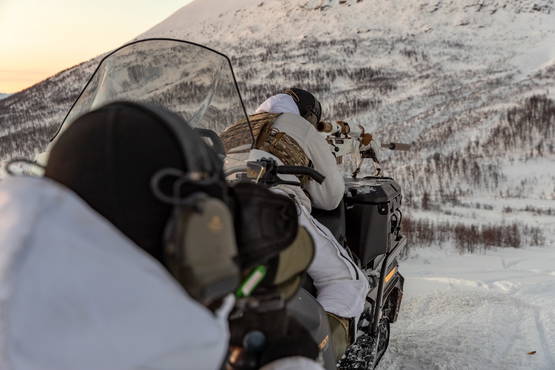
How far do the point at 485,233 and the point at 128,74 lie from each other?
239 inches

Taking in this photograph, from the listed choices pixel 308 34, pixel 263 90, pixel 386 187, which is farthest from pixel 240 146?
pixel 308 34

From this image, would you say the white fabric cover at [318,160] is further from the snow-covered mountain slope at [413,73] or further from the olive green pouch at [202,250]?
the snow-covered mountain slope at [413,73]

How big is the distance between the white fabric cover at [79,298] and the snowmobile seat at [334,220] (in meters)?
1.75

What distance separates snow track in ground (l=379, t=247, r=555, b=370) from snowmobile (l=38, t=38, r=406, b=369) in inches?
15.0

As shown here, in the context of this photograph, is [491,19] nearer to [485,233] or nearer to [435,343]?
[485,233]

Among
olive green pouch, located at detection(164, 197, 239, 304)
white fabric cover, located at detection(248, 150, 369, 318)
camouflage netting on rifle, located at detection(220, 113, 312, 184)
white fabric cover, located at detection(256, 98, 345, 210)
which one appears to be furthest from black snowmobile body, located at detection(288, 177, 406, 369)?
olive green pouch, located at detection(164, 197, 239, 304)

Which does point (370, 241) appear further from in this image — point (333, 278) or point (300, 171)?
point (300, 171)

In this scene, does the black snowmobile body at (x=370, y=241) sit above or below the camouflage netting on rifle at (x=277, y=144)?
below

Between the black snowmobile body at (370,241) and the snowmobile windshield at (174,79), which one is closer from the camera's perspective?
the snowmobile windshield at (174,79)

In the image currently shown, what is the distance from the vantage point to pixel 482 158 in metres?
13.9

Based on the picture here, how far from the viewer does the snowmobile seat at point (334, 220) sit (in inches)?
99.6

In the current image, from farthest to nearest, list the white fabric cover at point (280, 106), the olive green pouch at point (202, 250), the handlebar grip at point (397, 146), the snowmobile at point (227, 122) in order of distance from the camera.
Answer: the handlebar grip at point (397, 146) < the white fabric cover at point (280, 106) < the snowmobile at point (227, 122) < the olive green pouch at point (202, 250)

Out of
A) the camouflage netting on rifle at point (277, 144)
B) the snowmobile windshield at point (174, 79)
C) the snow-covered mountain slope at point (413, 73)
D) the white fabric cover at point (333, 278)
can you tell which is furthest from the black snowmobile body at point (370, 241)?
the snow-covered mountain slope at point (413, 73)

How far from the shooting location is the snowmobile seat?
99.6 inches
